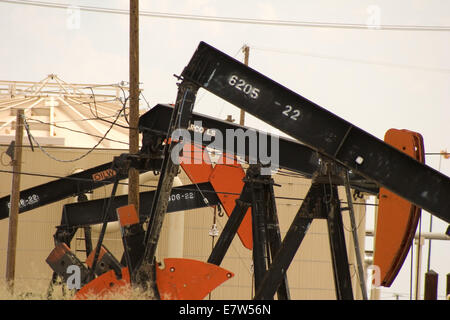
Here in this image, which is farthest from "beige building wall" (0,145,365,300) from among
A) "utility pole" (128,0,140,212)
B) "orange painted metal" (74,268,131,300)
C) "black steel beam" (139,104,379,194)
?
"orange painted metal" (74,268,131,300)

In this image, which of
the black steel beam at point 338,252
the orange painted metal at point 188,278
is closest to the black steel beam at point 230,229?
the orange painted metal at point 188,278

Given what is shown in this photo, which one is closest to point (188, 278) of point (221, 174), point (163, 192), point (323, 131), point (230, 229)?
point (163, 192)

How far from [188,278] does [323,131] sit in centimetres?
314

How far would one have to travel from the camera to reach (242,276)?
23328mm

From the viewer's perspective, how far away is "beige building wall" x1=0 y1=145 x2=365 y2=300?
2262 cm

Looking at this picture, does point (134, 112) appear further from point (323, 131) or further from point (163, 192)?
point (323, 131)

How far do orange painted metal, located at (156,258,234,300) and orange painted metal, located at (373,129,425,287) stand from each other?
229cm

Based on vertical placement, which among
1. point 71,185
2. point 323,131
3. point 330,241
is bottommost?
point 330,241

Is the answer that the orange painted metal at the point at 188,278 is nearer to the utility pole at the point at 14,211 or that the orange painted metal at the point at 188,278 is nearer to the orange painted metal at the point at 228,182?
the orange painted metal at the point at 228,182

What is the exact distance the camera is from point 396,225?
971 cm

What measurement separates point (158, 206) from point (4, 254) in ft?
46.6

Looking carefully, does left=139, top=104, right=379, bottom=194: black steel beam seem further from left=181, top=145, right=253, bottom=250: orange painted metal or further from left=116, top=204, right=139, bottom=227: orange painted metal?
left=181, top=145, right=253, bottom=250: orange painted metal

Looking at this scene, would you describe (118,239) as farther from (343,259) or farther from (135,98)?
(343,259)

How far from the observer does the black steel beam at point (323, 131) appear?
9219mm
